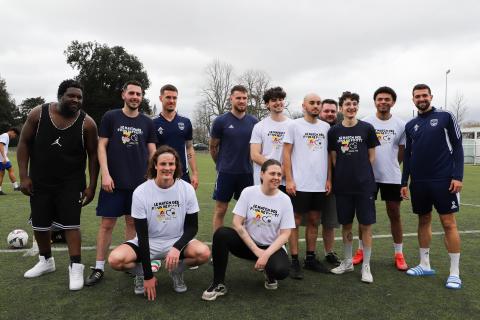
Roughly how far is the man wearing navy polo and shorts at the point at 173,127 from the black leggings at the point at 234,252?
4.26 feet

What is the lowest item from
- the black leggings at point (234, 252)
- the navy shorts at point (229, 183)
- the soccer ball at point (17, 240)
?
the soccer ball at point (17, 240)

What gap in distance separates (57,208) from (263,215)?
7.68ft

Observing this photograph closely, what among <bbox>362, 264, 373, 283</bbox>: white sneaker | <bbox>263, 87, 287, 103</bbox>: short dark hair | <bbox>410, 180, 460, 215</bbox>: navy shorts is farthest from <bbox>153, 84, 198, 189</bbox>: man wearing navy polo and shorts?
<bbox>410, 180, 460, 215</bbox>: navy shorts

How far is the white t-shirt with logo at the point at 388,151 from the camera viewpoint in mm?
4879

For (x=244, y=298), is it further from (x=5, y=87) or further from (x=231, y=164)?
(x=5, y=87)

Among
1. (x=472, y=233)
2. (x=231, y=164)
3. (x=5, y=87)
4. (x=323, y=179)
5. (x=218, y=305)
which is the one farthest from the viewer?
(x=5, y=87)

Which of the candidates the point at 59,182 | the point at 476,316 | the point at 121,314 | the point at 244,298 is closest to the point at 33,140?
the point at 59,182

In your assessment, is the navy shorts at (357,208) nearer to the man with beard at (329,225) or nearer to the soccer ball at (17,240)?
the man with beard at (329,225)

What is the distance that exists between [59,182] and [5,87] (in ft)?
223

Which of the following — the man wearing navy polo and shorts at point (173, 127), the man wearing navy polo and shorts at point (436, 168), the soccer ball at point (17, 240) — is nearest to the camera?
the man wearing navy polo and shorts at point (436, 168)

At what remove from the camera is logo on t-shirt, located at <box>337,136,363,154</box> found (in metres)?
4.46

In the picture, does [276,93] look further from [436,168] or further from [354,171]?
[436,168]

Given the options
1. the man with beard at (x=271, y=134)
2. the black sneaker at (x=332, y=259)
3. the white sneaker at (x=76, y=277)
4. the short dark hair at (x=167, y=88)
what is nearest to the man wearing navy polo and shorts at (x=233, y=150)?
the man with beard at (x=271, y=134)

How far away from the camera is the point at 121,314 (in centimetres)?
339
